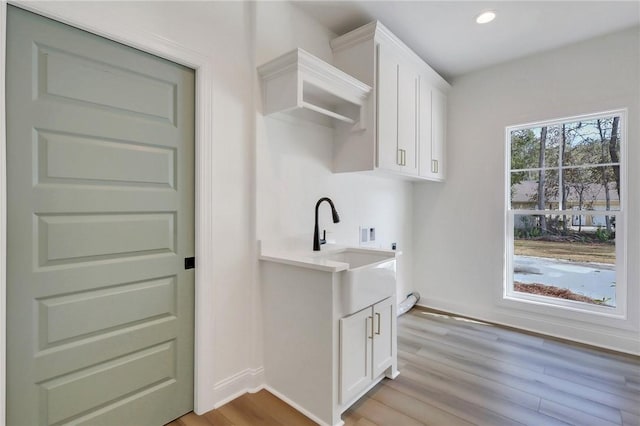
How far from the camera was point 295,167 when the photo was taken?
222 cm

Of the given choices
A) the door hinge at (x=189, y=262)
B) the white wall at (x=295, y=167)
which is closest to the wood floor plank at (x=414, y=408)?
the white wall at (x=295, y=167)

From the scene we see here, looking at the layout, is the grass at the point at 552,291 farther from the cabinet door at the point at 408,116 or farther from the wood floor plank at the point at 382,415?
the wood floor plank at the point at 382,415

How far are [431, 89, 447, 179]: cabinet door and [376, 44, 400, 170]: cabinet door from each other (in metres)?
0.80

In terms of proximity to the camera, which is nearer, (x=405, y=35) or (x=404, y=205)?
(x=405, y=35)

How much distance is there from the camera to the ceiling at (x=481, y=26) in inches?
87.2

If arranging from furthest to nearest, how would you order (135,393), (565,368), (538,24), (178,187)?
(538,24), (565,368), (178,187), (135,393)

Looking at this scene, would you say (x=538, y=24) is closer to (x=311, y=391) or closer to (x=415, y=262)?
(x=415, y=262)

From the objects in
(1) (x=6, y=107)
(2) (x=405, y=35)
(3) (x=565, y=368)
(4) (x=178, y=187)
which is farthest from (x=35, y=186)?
(3) (x=565, y=368)

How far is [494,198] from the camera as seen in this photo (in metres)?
3.17

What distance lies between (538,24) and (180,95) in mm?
2771

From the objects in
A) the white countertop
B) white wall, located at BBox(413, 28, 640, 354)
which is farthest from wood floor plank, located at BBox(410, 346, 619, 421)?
the white countertop

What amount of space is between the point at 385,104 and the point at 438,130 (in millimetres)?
1130

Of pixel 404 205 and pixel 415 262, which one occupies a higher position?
pixel 404 205

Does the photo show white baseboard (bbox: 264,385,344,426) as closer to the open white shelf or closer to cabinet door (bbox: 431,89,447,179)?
the open white shelf
